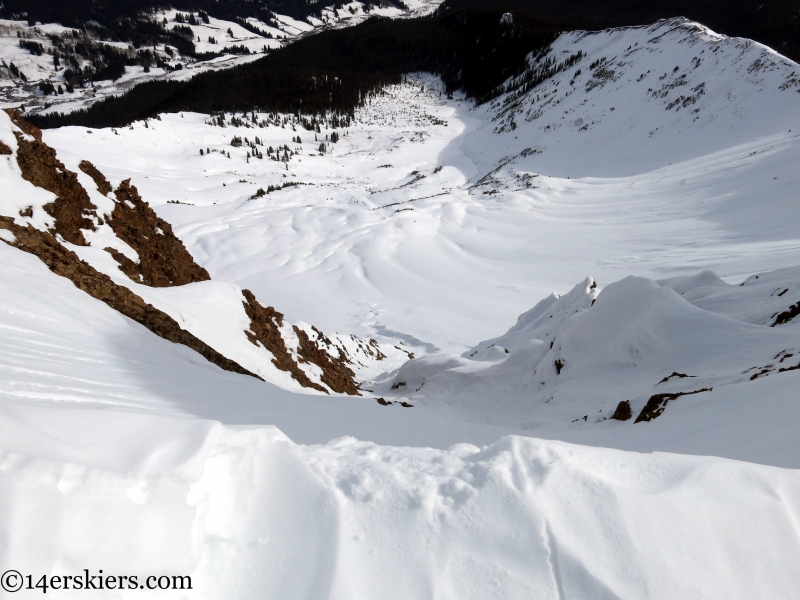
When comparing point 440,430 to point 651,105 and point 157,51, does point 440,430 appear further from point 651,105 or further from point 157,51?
point 157,51

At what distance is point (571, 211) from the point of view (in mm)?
23531

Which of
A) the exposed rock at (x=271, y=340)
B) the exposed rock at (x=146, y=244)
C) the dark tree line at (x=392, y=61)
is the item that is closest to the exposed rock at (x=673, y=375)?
the exposed rock at (x=271, y=340)

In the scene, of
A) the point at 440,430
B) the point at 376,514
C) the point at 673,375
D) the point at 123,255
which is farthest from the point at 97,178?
the point at 673,375

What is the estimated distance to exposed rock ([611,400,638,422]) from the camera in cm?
500

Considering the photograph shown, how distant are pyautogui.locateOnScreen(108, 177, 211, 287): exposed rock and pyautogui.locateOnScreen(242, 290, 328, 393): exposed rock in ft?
6.69

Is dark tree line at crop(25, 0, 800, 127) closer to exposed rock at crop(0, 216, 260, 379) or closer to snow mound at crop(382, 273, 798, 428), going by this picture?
snow mound at crop(382, 273, 798, 428)

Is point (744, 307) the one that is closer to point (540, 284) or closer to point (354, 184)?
point (540, 284)

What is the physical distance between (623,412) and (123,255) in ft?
32.2

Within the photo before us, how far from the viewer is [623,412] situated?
5.08 meters

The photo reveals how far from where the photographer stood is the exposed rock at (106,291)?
5297 millimetres

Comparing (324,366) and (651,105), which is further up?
(651,105)

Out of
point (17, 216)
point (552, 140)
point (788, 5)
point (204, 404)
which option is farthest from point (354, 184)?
point (788, 5)

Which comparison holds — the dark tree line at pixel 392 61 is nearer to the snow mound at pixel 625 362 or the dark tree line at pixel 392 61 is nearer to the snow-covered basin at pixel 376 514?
the snow mound at pixel 625 362

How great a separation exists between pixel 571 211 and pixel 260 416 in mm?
23956
